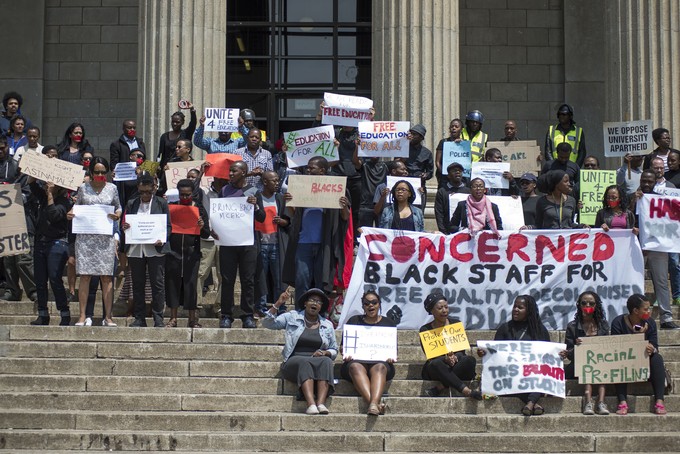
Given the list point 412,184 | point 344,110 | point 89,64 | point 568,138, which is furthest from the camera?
point 89,64

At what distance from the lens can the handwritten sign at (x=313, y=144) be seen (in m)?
17.2

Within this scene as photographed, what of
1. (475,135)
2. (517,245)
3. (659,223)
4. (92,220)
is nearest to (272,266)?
(92,220)

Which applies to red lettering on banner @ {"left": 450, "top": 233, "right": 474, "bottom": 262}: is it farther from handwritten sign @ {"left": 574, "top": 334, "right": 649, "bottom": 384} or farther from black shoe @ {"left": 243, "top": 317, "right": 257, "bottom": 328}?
black shoe @ {"left": 243, "top": 317, "right": 257, "bottom": 328}

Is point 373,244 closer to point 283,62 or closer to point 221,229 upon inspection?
point 221,229

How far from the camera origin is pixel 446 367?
14.1 m

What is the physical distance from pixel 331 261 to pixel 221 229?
132cm

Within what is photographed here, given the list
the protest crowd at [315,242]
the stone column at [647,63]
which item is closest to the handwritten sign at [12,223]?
the protest crowd at [315,242]

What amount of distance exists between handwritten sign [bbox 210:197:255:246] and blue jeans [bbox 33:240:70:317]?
5.89 ft

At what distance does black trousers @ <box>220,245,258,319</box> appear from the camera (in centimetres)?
1551

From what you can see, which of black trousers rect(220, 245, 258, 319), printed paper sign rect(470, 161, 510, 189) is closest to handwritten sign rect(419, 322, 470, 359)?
black trousers rect(220, 245, 258, 319)

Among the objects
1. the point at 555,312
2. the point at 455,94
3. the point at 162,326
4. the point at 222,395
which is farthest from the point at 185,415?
the point at 455,94

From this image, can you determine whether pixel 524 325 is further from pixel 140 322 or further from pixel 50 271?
pixel 50 271

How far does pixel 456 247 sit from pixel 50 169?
4.82 meters

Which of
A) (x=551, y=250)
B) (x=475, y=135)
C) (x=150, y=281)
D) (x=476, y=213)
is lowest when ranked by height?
(x=150, y=281)
